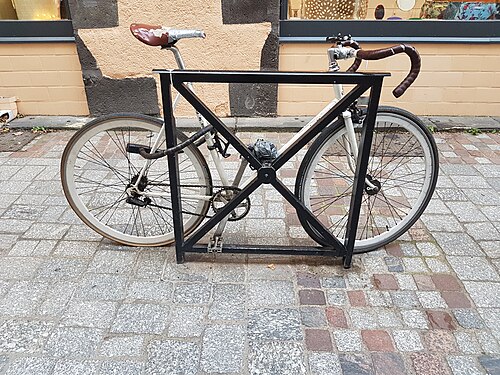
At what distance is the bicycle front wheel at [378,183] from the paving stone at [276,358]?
70cm

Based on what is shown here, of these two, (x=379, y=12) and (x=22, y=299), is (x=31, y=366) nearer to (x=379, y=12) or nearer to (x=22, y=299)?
(x=22, y=299)

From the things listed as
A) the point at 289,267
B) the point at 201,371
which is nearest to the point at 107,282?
the point at 201,371

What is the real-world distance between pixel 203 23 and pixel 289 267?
2.77 meters

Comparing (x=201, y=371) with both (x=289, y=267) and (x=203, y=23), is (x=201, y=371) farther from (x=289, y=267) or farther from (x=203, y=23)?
(x=203, y=23)

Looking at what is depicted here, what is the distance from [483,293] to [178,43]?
345cm

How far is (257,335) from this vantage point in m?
2.02

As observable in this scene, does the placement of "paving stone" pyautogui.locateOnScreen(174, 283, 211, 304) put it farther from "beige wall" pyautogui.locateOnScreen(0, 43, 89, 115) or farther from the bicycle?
"beige wall" pyautogui.locateOnScreen(0, 43, 89, 115)

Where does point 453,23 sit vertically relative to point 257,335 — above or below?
above

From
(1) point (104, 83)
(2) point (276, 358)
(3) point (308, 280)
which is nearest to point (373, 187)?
(3) point (308, 280)

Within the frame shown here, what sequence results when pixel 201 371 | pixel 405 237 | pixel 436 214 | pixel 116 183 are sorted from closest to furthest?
pixel 201 371, pixel 405 237, pixel 436 214, pixel 116 183

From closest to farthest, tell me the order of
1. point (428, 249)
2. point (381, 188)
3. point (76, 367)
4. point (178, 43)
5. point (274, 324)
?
1. point (76, 367)
2. point (274, 324)
3. point (428, 249)
4. point (381, 188)
5. point (178, 43)

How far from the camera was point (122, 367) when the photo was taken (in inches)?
73.3

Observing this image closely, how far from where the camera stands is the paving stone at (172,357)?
6.07ft

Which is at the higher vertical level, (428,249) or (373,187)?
(373,187)
